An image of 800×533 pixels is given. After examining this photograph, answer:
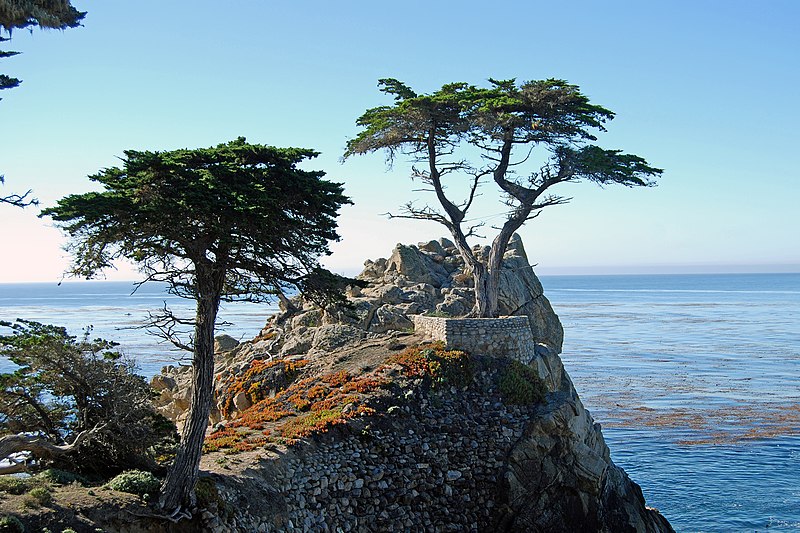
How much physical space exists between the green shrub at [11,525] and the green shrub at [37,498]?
898 millimetres

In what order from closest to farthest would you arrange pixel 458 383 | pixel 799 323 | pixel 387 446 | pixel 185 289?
pixel 185 289 → pixel 387 446 → pixel 458 383 → pixel 799 323

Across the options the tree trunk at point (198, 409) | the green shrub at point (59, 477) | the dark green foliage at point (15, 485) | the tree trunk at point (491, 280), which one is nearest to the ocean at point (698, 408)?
the tree trunk at point (198, 409)

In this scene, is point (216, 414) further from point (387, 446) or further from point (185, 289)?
point (185, 289)

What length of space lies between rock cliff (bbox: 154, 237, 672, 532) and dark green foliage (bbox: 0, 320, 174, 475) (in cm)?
247

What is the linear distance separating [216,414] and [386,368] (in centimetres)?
811

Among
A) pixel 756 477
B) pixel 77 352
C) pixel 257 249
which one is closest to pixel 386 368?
pixel 257 249

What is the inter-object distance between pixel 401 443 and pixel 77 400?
10.3 m

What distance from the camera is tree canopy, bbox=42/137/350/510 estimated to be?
1839 cm

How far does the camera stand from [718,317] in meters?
117

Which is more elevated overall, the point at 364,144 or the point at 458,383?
the point at 364,144

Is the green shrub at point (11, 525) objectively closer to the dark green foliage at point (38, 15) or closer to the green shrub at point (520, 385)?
the dark green foliage at point (38, 15)

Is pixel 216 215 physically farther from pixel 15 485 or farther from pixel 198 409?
pixel 15 485

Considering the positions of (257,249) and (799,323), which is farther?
(799,323)

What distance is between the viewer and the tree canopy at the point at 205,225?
18.4 metres
